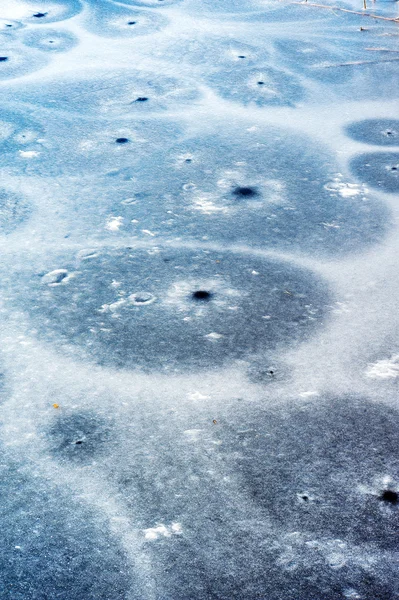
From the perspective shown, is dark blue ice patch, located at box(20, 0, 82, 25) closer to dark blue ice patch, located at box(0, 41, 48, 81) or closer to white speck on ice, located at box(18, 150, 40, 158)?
dark blue ice patch, located at box(0, 41, 48, 81)

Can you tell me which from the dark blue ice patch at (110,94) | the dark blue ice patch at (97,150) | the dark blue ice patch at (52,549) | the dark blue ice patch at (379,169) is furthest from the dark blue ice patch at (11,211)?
the dark blue ice patch at (379,169)

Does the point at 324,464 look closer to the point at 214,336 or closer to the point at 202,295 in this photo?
the point at 214,336

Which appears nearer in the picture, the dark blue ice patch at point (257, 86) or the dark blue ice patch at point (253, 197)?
the dark blue ice patch at point (253, 197)

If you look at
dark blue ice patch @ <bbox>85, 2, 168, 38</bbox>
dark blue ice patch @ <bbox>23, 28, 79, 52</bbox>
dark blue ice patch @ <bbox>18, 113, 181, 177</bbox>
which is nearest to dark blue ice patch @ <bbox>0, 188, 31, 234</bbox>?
dark blue ice patch @ <bbox>18, 113, 181, 177</bbox>

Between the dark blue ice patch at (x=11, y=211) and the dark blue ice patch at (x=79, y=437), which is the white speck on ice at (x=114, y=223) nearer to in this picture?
the dark blue ice patch at (x=11, y=211)

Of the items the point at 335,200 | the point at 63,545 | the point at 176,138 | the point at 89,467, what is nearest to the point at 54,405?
the point at 89,467

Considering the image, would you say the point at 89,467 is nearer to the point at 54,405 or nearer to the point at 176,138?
the point at 54,405
